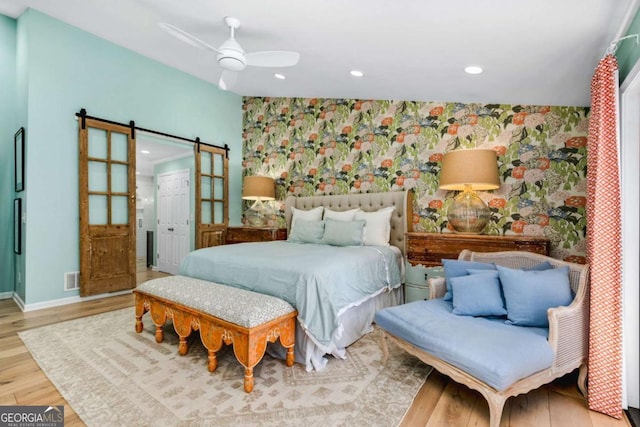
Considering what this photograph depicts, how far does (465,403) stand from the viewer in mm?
1945

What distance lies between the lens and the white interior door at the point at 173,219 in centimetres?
575

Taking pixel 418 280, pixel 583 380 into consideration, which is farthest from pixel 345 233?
pixel 583 380

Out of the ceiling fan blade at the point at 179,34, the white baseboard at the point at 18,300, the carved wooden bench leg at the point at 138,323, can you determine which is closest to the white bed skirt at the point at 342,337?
the carved wooden bench leg at the point at 138,323

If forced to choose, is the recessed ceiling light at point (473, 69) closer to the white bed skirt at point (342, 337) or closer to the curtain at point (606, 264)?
the curtain at point (606, 264)

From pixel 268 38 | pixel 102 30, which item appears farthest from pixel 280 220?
pixel 102 30

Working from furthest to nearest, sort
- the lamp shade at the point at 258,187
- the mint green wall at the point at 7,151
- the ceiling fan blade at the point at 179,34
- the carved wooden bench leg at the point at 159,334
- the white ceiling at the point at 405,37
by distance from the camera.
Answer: the lamp shade at the point at 258,187
the mint green wall at the point at 7,151
the carved wooden bench leg at the point at 159,334
the ceiling fan blade at the point at 179,34
the white ceiling at the point at 405,37

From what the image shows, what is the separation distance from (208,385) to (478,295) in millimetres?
1920

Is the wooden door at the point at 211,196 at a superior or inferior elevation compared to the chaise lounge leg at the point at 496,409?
superior

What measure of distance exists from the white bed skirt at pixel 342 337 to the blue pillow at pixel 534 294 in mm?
1210

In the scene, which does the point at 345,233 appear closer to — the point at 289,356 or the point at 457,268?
the point at 457,268

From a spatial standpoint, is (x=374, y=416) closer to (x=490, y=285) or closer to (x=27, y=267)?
(x=490, y=285)

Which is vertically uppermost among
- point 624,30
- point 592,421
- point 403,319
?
point 624,30

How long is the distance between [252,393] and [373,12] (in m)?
2.65

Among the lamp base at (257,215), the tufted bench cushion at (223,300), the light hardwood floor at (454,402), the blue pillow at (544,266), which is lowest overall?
the light hardwood floor at (454,402)
